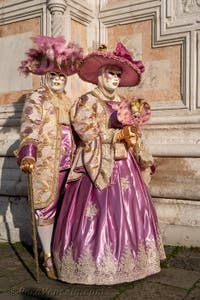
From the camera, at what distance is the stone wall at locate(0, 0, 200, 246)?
12.8 feet

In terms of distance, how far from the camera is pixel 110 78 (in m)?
3.11

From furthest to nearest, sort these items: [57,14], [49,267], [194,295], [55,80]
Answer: [57,14], [55,80], [49,267], [194,295]

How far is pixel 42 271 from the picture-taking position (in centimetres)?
323

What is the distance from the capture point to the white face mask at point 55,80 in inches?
128

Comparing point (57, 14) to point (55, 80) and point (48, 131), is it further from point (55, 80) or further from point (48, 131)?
point (48, 131)

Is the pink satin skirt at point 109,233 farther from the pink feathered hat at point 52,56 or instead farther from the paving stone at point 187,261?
the pink feathered hat at point 52,56

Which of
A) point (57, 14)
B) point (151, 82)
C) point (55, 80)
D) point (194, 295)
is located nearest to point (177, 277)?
point (194, 295)

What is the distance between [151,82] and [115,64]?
161 cm

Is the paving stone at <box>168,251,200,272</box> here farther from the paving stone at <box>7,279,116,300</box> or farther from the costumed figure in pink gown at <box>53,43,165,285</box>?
the paving stone at <box>7,279,116,300</box>

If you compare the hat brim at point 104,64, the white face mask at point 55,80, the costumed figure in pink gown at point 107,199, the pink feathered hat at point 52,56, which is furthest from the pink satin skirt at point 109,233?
the pink feathered hat at point 52,56

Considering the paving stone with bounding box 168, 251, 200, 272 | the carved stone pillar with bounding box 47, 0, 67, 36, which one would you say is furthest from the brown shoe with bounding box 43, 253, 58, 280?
the carved stone pillar with bounding box 47, 0, 67, 36

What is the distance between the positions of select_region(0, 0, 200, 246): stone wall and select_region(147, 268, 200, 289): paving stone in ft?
2.21

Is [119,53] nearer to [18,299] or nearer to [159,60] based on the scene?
[159,60]

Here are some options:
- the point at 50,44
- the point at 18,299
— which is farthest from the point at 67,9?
the point at 18,299
